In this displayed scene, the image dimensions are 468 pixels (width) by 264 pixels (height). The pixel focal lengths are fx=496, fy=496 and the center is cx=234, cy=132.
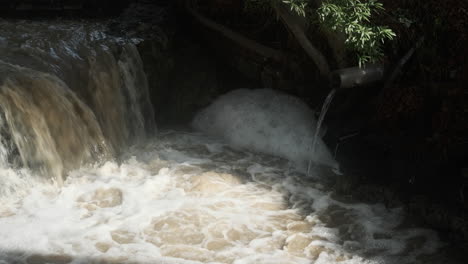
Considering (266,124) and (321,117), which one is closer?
(321,117)

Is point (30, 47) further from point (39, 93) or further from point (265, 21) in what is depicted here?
point (265, 21)

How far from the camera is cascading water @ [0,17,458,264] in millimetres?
4551

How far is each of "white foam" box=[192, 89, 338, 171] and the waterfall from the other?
1165 millimetres

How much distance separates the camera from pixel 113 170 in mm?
6078

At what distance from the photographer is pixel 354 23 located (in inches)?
240

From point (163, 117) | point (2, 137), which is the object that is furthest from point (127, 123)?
point (2, 137)

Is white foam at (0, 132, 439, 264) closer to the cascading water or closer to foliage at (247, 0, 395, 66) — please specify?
the cascading water

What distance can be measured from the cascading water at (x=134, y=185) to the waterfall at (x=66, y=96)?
16 millimetres

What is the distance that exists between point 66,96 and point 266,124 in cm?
321

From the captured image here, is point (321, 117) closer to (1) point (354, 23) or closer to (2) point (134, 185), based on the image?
(1) point (354, 23)

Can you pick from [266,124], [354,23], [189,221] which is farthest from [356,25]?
[189,221]

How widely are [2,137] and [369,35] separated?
4.36 m

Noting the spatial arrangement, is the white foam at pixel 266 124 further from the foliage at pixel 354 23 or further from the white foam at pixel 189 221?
the foliage at pixel 354 23

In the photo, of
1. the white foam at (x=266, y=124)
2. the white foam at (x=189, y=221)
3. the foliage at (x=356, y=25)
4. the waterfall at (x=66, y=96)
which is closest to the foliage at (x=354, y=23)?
the foliage at (x=356, y=25)
